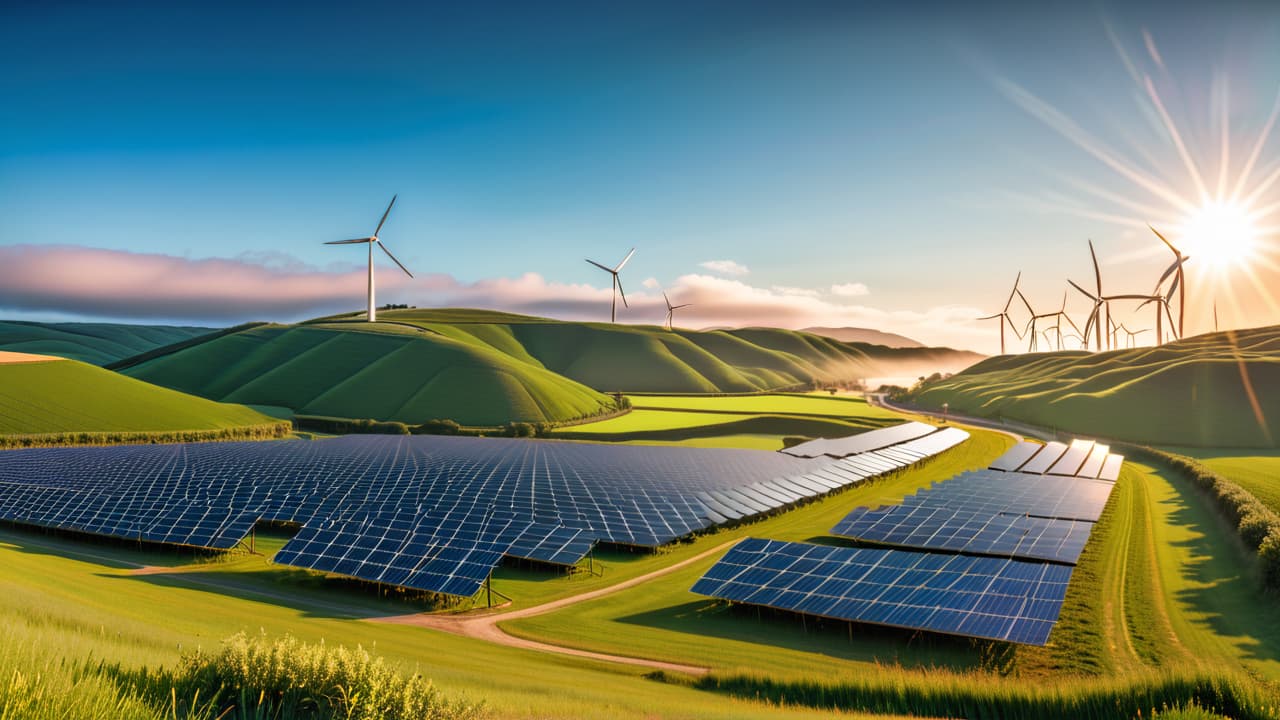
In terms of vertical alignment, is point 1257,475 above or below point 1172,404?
below

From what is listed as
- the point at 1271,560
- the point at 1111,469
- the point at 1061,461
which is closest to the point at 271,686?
the point at 1271,560

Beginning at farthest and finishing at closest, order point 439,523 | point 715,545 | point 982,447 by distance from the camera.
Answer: point 982,447 < point 715,545 < point 439,523

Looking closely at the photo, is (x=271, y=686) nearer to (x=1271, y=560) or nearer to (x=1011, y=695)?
(x=1011, y=695)

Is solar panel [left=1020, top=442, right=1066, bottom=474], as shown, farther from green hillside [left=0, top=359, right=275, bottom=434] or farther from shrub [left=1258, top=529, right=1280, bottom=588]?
green hillside [left=0, top=359, right=275, bottom=434]

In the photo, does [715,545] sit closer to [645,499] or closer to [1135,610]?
[645,499]

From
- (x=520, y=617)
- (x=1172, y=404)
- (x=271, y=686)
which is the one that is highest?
(x=1172, y=404)

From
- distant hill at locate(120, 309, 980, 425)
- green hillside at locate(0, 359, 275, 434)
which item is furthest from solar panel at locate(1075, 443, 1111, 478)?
green hillside at locate(0, 359, 275, 434)

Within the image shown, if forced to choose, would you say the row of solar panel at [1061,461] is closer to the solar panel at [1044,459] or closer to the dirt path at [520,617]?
the solar panel at [1044,459]

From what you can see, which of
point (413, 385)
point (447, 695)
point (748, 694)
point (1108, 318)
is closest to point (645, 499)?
point (748, 694)
